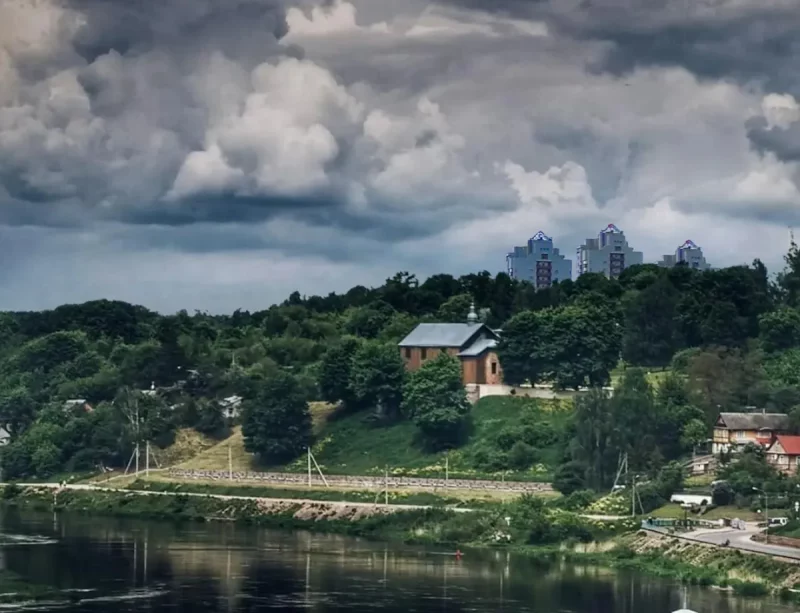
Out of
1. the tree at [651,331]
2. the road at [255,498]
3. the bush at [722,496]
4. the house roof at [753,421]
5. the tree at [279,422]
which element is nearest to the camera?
the bush at [722,496]

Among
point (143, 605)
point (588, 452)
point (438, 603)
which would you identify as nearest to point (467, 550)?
point (588, 452)

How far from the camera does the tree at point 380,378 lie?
111 metres

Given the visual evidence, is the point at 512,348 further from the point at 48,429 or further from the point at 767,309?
the point at 48,429

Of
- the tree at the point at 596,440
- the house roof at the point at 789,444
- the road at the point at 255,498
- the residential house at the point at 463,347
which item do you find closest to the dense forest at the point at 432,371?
the tree at the point at 596,440

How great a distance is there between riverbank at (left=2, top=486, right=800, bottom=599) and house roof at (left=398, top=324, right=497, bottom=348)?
23.0 meters

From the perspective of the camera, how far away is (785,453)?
90.0 m

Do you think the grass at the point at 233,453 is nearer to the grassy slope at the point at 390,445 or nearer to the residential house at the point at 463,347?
the grassy slope at the point at 390,445

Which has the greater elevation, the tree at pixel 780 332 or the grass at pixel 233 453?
the tree at pixel 780 332

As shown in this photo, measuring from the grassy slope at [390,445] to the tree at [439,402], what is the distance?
1183 millimetres

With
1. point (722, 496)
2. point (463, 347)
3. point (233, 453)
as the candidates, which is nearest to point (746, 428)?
point (722, 496)

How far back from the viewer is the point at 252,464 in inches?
4345

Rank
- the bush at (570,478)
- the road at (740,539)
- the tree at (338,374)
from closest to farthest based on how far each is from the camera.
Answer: the road at (740,539) → the bush at (570,478) → the tree at (338,374)

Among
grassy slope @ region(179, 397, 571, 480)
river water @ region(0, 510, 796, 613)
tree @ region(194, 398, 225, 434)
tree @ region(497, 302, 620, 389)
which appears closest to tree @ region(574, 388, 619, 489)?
grassy slope @ region(179, 397, 571, 480)

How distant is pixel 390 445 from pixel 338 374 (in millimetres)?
7723
